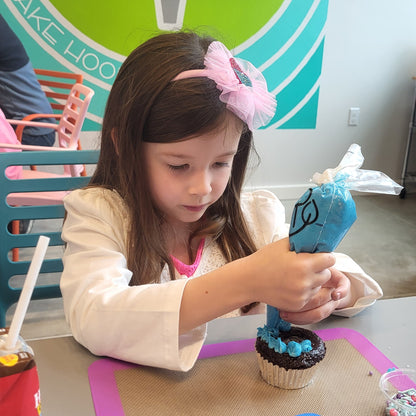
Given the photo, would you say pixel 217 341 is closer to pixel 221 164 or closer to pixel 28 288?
pixel 221 164

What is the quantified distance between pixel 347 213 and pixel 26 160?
72cm

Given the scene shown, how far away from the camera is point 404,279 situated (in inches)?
90.0

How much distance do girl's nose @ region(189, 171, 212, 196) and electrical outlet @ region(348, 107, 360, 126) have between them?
2.87 metres

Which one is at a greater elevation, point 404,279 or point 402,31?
point 402,31

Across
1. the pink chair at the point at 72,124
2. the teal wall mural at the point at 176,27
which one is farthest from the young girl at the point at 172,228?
the teal wall mural at the point at 176,27

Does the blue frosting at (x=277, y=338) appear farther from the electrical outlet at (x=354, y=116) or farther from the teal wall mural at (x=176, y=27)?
the electrical outlet at (x=354, y=116)

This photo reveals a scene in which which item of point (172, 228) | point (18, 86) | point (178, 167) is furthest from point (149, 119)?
point (18, 86)

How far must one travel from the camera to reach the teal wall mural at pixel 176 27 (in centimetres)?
273

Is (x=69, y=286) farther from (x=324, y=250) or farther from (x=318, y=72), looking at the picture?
(x=318, y=72)

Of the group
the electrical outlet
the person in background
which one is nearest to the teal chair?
the person in background

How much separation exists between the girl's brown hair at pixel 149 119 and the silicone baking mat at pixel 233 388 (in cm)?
25

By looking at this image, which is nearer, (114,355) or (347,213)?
(347,213)

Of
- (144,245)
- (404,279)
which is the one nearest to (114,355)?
(144,245)

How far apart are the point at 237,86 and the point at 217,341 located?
1.24ft
